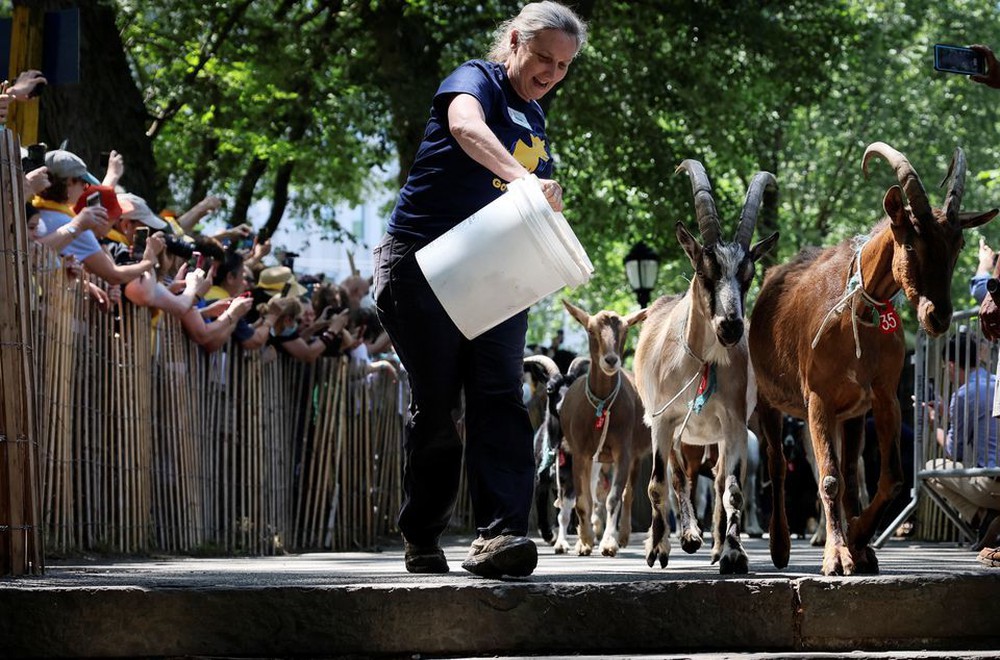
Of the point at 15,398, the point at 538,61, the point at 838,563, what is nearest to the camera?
the point at 15,398

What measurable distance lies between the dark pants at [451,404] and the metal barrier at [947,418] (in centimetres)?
552

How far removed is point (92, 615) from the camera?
5.12 metres

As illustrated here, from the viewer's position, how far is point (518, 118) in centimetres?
656

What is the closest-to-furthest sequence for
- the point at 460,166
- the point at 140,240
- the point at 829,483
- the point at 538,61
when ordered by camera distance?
the point at 538,61, the point at 460,166, the point at 829,483, the point at 140,240

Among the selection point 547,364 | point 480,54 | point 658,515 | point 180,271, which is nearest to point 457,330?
point 658,515

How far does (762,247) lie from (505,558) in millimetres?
3759

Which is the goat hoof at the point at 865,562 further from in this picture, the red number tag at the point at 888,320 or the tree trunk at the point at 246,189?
the tree trunk at the point at 246,189

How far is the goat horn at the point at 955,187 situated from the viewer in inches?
288

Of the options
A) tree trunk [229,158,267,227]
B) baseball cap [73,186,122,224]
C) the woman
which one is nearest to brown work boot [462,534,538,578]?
the woman

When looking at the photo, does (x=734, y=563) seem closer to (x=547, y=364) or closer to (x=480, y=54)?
(x=547, y=364)

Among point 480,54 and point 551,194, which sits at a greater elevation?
point 480,54

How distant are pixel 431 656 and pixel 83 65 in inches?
592

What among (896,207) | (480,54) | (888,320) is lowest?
(888,320)

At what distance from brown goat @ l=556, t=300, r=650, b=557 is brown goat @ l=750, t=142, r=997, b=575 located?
18.3 feet
